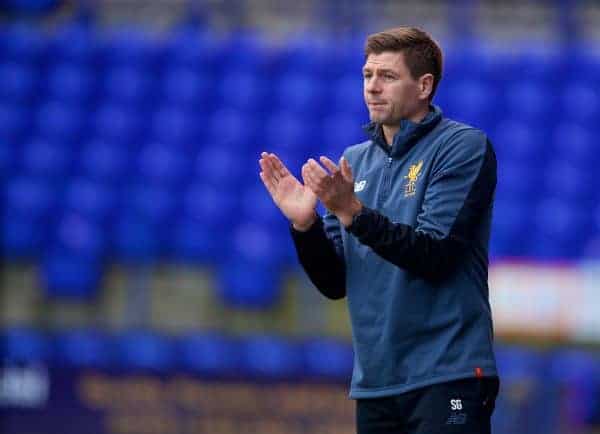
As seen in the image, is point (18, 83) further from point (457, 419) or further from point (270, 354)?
point (457, 419)

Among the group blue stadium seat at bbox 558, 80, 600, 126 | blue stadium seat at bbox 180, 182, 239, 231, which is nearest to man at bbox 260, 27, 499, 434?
blue stadium seat at bbox 180, 182, 239, 231

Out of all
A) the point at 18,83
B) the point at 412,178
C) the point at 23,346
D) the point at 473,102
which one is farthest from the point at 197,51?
the point at 412,178

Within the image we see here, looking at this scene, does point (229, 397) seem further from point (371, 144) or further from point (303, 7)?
point (303, 7)

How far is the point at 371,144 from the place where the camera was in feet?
12.9

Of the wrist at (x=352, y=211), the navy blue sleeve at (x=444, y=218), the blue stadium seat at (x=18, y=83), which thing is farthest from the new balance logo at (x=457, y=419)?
the blue stadium seat at (x=18, y=83)

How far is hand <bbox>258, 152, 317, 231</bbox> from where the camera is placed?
375 centimetres

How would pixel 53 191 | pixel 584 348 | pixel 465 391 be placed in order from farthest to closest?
pixel 53 191
pixel 584 348
pixel 465 391

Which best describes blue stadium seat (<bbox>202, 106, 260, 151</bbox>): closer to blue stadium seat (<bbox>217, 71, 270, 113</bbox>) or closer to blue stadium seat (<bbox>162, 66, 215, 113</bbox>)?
blue stadium seat (<bbox>217, 71, 270, 113</bbox>)

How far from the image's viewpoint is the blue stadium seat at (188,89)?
12.3m

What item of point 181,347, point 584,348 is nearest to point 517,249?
point 584,348

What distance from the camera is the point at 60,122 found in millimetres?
12070

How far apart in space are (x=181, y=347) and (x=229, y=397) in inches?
41.3

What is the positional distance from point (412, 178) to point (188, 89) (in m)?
8.92

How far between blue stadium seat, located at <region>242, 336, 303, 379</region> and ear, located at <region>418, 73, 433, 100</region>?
16.4ft
